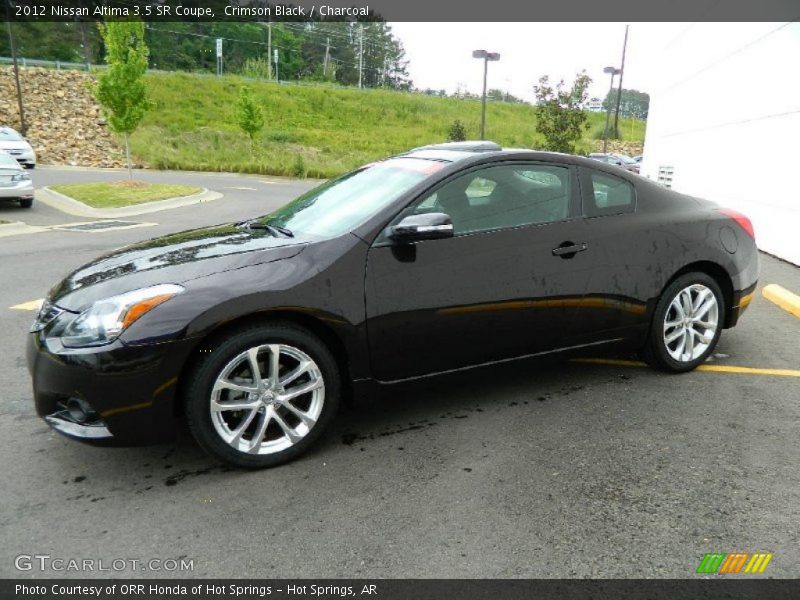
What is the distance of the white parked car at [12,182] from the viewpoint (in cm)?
1363

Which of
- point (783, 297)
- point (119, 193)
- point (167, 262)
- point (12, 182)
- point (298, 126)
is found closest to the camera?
point (167, 262)

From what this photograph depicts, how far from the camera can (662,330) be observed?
431cm

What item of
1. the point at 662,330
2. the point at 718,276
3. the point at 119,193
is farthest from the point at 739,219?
the point at 119,193

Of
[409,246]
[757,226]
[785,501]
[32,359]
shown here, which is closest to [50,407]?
[32,359]

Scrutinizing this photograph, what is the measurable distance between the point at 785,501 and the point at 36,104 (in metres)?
46.3

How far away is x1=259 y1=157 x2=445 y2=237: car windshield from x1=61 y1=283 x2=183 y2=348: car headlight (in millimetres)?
969

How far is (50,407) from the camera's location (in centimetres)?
298

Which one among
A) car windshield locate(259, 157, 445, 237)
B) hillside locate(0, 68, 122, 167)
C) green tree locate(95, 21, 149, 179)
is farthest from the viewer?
hillside locate(0, 68, 122, 167)

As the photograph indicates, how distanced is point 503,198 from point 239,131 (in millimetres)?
42470

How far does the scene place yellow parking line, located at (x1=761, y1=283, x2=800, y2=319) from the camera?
6.36m

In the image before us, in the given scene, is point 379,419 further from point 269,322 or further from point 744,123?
point 744,123

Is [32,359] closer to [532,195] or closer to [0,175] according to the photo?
[532,195]
